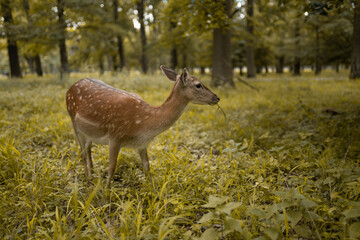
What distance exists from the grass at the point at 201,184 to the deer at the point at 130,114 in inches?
17.7

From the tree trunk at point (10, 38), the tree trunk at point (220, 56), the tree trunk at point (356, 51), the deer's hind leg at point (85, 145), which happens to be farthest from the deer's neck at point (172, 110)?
the tree trunk at point (10, 38)

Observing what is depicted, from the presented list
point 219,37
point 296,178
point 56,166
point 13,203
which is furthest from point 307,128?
point 219,37

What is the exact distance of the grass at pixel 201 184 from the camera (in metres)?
2.04

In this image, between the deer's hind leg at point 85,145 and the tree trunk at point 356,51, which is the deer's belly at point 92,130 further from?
the tree trunk at point 356,51

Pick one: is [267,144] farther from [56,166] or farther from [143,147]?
[56,166]

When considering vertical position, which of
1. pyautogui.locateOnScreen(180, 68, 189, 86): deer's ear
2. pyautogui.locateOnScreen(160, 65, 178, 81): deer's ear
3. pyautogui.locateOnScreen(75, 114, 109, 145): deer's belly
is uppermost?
pyautogui.locateOnScreen(160, 65, 178, 81): deer's ear

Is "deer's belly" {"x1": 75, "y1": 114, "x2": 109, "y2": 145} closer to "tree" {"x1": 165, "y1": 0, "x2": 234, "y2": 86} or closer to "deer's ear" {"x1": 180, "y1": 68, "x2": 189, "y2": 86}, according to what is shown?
"deer's ear" {"x1": 180, "y1": 68, "x2": 189, "y2": 86}

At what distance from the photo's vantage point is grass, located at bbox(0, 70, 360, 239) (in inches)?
80.3

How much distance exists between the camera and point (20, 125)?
506cm

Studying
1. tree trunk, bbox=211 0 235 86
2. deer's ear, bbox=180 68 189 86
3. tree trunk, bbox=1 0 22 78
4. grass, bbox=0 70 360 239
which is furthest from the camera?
tree trunk, bbox=1 0 22 78

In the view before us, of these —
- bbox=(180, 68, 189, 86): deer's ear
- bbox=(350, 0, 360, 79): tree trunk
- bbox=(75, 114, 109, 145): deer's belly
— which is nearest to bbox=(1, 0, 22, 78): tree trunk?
bbox=(75, 114, 109, 145): deer's belly

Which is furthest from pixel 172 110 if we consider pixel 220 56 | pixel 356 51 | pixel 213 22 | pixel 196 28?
pixel 356 51

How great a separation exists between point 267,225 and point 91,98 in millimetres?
2435

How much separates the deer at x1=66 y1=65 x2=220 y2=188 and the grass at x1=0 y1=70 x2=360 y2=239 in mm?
448
